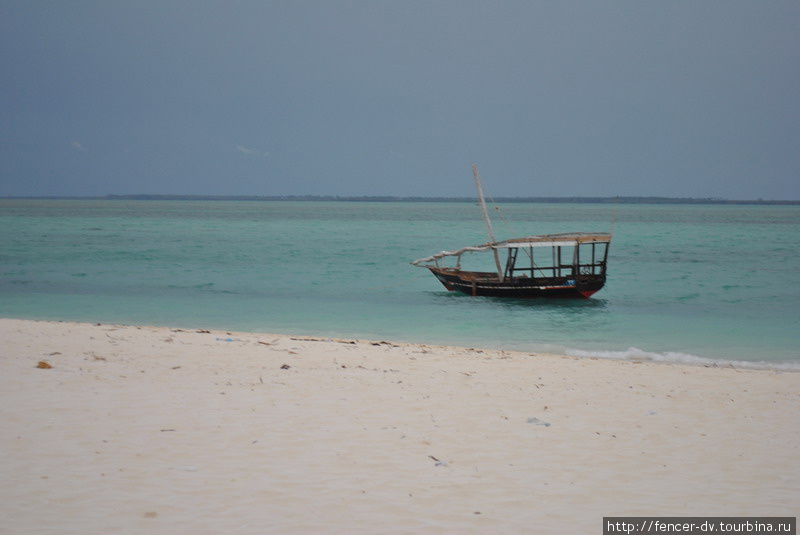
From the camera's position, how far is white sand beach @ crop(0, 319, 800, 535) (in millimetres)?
5707

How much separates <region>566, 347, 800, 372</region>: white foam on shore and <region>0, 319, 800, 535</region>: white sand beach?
3.02 meters

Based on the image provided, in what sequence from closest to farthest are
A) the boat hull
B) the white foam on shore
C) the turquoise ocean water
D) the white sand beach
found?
1. the white sand beach
2. the white foam on shore
3. the turquoise ocean water
4. the boat hull

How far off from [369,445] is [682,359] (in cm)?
1017

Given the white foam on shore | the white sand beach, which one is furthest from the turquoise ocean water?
the white sand beach

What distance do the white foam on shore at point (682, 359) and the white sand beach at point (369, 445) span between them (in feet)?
9.92

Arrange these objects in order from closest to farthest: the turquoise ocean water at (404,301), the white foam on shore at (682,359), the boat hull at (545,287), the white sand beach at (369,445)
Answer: the white sand beach at (369,445)
the white foam on shore at (682,359)
the turquoise ocean water at (404,301)
the boat hull at (545,287)

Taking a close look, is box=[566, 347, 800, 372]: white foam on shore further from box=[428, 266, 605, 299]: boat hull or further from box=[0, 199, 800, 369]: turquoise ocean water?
box=[428, 266, 605, 299]: boat hull

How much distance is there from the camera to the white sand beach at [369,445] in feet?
18.7

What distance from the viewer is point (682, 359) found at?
15227mm

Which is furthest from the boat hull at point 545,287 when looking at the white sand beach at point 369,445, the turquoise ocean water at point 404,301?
the white sand beach at point 369,445

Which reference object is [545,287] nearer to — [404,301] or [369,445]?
[404,301]

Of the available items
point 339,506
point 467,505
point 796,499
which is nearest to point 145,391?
point 339,506

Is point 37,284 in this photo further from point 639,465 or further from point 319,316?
point 639,465

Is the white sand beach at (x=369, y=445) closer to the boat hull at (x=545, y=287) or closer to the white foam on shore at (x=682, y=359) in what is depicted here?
the white foam on shore at (x=682, y=359)
